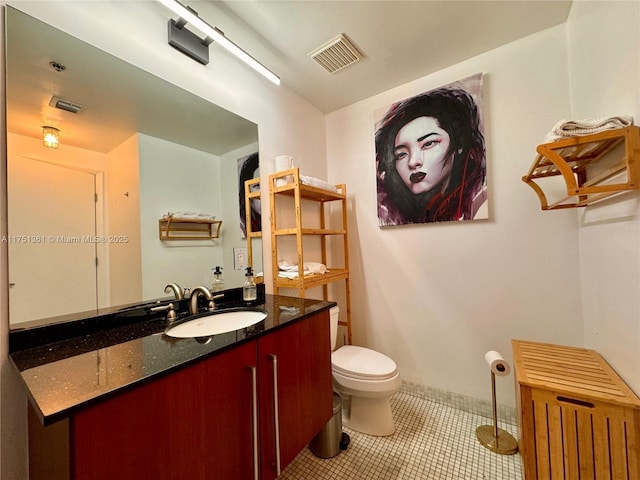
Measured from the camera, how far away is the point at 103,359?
0.76m

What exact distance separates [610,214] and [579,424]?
34.6 inches

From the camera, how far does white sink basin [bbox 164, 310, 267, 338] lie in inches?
44.6

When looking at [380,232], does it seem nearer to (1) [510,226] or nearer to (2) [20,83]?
(1) [510,226]

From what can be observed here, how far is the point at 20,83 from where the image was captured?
0.90 meters

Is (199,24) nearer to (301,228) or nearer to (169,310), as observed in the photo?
(301,228)

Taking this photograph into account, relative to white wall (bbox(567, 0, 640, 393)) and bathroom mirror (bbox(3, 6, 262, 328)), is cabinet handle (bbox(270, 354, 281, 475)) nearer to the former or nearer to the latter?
bathroom mirror (bbox(3, 6, 262, 328))

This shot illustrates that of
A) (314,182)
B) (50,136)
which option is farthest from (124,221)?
(314,182)

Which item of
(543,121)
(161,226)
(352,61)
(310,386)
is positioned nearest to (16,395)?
(161,226)

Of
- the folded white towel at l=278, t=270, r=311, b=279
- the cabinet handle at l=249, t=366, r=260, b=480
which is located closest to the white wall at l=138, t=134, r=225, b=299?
the folded white towel at l=278, t=270, r=311, b=279

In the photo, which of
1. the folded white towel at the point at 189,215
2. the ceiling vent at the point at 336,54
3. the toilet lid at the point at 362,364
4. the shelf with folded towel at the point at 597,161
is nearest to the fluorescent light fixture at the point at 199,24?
the ceiling vent at the point at 336,54

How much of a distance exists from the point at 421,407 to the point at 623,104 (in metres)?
2.00

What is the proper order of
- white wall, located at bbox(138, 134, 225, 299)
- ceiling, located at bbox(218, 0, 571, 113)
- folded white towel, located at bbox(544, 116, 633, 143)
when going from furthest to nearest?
ceiling, located at bbox(218, 0, 571, 113) < white wall, located at bbox(138, 134, 225, 299) < folded white towel, located at bbox(544, 116, 633, 143)

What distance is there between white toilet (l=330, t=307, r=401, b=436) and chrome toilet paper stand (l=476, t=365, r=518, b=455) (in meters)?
0.52

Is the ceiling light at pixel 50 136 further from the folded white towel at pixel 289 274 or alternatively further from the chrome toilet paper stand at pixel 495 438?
the chrome toilet paper stand at pixel 495 438
